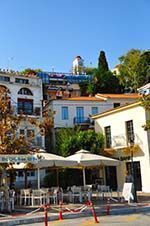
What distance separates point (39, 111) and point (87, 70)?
41.3 meters

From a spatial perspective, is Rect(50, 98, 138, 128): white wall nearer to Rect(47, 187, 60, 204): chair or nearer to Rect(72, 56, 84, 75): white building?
Rect(47, 187, 60, 204): chair

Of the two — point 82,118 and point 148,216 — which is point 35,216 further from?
point 82,118

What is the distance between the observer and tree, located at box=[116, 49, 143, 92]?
2596 inches

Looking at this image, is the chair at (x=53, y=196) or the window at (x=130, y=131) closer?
the chair at (x=53, y=196)

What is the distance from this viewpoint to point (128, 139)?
33094mm

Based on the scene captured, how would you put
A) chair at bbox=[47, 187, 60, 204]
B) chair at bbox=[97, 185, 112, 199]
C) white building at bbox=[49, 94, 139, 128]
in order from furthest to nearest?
white building at bbox=[49, 94, 139, 128], chair at bbox=[97, 185, 112, 199], chair at bbox=[47, 187, 60, 204]

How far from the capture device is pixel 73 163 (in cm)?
2358

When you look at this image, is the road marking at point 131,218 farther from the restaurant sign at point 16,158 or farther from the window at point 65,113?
the window at point 65,113

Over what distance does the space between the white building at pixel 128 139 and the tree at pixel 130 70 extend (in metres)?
30.7

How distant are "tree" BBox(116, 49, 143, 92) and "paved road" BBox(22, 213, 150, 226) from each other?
50.2m

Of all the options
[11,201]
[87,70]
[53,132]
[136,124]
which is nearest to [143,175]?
[136,124]

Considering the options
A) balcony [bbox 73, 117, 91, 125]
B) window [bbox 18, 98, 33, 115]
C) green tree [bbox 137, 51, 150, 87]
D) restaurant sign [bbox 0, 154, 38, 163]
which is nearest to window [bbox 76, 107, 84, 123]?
balcony [bbox 73, 117, 91, 125]

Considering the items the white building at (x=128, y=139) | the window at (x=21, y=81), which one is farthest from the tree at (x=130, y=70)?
the white building at (x=128, y=139)

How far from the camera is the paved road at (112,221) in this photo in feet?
48.2
